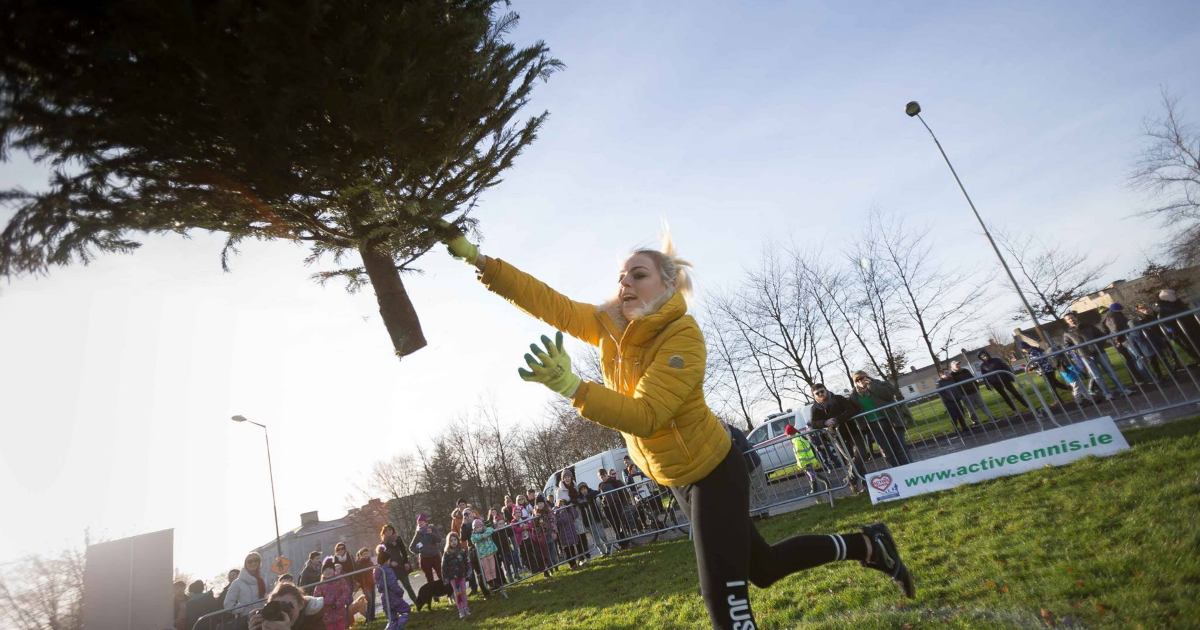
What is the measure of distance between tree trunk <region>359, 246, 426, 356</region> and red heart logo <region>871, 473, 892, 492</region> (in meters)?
7.27

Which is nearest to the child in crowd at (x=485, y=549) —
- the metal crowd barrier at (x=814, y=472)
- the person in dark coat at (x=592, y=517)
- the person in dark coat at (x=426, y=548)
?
the person in dark coat at (x=426, y=548)

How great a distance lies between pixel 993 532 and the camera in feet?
16.0

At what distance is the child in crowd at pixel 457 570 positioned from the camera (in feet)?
29.3

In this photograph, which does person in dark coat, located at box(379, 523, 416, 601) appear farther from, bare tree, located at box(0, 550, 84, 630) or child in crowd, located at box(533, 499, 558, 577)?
bare tree, located at box(0, 550, 84, 630)

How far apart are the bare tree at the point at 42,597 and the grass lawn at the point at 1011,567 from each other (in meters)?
12.7

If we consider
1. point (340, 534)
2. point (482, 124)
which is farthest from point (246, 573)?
point (340, 534)

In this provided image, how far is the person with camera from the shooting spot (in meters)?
5.38

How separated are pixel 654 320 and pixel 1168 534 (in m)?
4.06

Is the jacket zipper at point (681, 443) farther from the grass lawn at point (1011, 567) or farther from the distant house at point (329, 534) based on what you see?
the distant house at point (329, 534)

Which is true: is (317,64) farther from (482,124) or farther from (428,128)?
(482,124)

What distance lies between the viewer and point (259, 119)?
96.3 inches

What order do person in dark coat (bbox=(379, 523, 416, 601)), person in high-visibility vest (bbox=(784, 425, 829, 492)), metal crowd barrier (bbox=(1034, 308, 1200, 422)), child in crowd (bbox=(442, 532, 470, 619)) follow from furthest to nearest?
person in dark coat (bbox=(379, 523, 416, 601))
person in high-visibility vest (bbox=(784, 425, 829, 492))
child in crowd (bbox=(442, 532, 470, 619))
metal crowd barrier (bbox=(1034, 308, 1200, 422))

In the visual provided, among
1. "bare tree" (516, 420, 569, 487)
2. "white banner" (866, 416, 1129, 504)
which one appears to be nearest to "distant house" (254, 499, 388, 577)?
"bare tree" (516, 420, 569, 487)

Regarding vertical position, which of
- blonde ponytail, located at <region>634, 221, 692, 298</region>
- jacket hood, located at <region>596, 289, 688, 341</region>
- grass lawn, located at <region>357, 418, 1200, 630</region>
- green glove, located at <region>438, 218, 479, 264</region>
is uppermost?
green glove, located at <region>438, 218, 479, 264</region>
